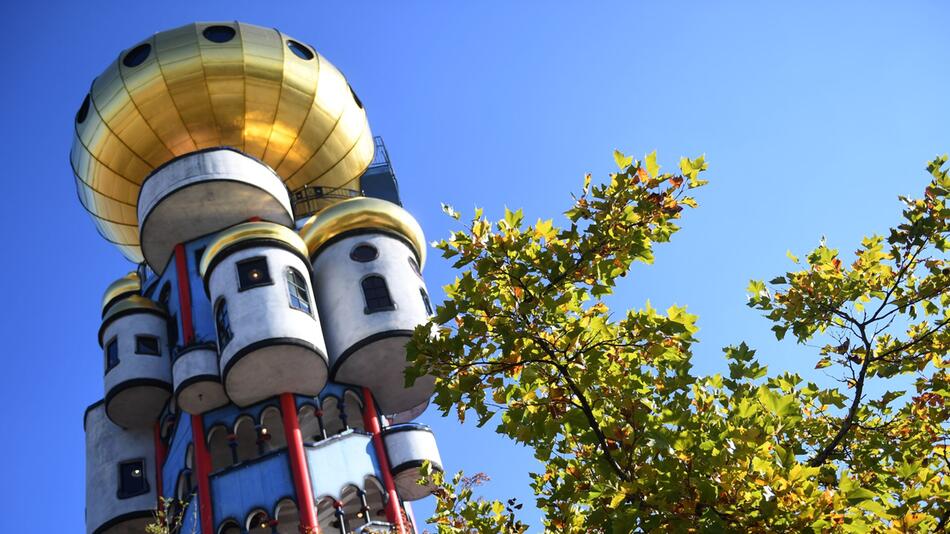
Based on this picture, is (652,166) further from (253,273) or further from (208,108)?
(208,108)

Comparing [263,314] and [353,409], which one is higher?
[263,314]

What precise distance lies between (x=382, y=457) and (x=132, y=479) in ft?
20.5

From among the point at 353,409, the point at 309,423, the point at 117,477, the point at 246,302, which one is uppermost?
the point at 246,302

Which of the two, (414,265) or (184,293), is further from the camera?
(414,265)

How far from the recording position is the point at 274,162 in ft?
74.6

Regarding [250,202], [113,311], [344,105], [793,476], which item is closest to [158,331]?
[113,311]

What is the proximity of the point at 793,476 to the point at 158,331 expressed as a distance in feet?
60.4

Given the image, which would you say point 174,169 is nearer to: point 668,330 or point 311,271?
point 311,271

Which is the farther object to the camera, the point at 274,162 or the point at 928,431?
the point at 274,162

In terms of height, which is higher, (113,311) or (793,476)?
(113,311)

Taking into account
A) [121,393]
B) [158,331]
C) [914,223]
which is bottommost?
[914,223]

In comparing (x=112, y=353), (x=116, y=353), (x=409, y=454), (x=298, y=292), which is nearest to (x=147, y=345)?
(x=116, y=353)

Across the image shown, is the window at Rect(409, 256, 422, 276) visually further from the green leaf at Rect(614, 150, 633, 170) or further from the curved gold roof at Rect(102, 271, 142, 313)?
the green leaf at Rect(614, 150, 633, 170)

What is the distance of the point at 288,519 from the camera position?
17969mm
